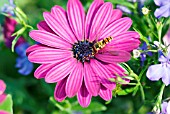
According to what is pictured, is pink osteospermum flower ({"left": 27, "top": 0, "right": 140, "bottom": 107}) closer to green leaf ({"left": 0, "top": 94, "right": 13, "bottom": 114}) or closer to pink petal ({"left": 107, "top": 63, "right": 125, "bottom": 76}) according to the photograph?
pink petal ({"left": 107, "top": 63, "right": 125, "bottom": 76})

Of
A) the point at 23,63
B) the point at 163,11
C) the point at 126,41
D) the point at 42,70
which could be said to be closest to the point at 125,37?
the point at 126,41

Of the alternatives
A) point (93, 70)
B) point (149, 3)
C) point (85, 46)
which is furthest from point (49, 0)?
point (93, 70)

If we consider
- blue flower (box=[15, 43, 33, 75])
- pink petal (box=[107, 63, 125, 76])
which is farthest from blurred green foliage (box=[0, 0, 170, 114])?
pink petal (box=[107, 63, 125, 76])

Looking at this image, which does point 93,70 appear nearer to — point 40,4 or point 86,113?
point 86,113

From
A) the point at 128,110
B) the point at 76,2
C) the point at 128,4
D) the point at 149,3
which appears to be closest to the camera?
the point at 76,2

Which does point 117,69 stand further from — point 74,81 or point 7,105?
point 7,105

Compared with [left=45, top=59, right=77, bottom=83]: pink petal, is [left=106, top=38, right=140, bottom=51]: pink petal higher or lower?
higher
